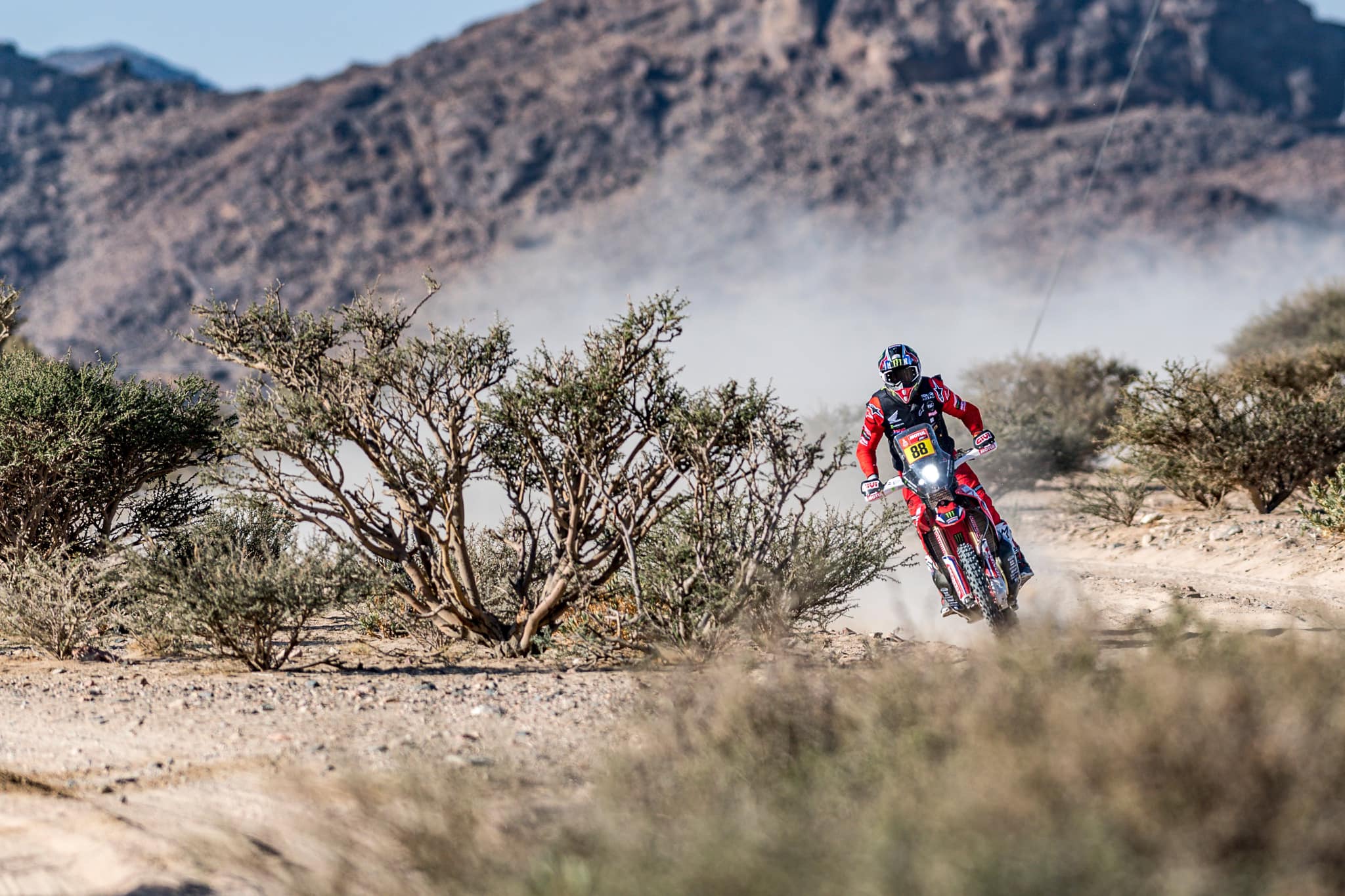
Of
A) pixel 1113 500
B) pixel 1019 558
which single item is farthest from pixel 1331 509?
pixel 1019 558

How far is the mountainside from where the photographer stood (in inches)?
3452

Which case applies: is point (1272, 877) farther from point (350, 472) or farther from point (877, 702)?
point (350, 472)

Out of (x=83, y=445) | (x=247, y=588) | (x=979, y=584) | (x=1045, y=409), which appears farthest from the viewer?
(x=1045, y=409)

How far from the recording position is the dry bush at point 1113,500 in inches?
594

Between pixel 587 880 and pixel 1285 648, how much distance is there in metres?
2.22

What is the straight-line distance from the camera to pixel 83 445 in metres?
9.14

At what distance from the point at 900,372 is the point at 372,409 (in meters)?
3.40

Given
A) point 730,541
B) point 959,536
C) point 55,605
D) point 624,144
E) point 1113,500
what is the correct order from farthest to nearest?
point 624,144, point 1113,500, point 55,605, point 959,536, point 730,541

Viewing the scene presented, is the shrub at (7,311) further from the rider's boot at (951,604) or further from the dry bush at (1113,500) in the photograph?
the dry bush at (1113,500)

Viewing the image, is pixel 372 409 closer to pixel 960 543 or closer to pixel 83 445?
pixel 83 445

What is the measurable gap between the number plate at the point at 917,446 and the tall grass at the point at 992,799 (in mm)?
3634

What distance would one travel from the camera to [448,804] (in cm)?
392

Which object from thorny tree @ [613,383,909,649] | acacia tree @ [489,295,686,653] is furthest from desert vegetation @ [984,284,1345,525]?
acacia tree @ [489,295,686,653]

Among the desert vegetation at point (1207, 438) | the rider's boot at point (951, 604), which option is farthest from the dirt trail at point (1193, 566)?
the rider's boot at point (951, 604)
